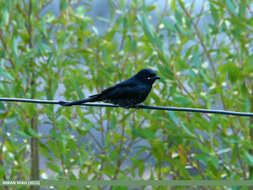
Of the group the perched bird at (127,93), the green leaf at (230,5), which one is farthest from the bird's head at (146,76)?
the green leaf at (230,5)

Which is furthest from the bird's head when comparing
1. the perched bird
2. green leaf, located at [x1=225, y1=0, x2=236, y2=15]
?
green leaf, located at [x1=225, y1=0, x2=236, y2=15]

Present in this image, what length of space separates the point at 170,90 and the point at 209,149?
30cm

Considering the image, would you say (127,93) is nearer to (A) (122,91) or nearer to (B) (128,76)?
(A) (122,91)

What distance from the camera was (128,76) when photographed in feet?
6.85

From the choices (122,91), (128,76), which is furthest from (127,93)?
(128,76)

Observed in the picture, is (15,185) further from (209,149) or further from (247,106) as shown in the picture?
(247,106)

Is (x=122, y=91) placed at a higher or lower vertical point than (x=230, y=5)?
lower

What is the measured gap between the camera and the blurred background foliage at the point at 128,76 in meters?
1.87

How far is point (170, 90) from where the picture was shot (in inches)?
76.2

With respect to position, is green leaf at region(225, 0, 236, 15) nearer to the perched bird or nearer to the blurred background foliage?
the blurred background foliage

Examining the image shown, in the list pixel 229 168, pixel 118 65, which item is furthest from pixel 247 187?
pixel 118 65

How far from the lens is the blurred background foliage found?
1866 mm

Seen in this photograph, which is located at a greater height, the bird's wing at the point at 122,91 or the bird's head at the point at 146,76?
the bird's head at the point at 146,76

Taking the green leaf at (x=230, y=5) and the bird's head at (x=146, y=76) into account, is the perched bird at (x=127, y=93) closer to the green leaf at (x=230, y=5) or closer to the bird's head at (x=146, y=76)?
the bird's head at (x=146, y=76)
